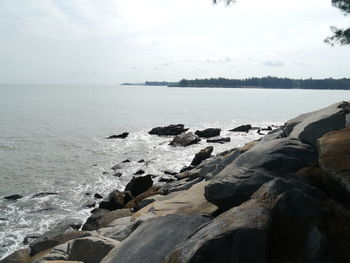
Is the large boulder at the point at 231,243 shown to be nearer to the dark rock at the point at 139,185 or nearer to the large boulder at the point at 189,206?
the large boulder at the point at 189,206

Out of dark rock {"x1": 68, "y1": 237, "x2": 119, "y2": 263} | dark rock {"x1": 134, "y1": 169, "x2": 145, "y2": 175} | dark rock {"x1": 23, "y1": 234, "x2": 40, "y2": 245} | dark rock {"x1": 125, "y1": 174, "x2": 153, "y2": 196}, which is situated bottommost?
dark rock {"x1": 134, "y1": 169, "x2": 145, "y2": 175}

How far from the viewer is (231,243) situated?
528 centimetres

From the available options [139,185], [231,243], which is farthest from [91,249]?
[139,185]

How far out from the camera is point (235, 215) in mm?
5906

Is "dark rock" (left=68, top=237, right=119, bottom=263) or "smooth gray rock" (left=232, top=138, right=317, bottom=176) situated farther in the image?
"dark rock" (left=68, top=237, right=119, bottom=263)

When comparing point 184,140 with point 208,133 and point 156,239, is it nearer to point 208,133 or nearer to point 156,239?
point 208,133

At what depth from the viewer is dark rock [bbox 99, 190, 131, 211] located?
700 inches

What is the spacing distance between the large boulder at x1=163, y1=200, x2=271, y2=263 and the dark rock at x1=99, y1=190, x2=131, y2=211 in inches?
488

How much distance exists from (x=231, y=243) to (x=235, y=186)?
234 cm

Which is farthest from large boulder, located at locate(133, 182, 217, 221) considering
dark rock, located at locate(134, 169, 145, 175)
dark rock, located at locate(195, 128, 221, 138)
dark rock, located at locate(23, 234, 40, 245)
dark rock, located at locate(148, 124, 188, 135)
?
dark rock, located at locate(148, 124, 188, 135)

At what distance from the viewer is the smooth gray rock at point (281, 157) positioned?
26.0 feet

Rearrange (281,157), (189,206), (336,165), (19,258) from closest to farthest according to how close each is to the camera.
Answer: (336,165) → (281,157) → (189,206) → (19,258)

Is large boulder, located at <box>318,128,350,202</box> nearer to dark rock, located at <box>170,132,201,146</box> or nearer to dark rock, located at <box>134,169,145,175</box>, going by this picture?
dark rock, located at <box>134,169,145,175</box>

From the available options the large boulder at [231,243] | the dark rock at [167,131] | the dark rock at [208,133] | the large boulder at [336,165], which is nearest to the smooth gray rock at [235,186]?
the large boulder at [336,165]
